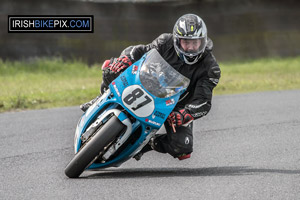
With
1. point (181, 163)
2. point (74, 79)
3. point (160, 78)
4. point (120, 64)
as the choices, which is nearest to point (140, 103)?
point (160, 78)

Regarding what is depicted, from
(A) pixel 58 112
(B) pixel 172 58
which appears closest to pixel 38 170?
(B) pixel 172 58

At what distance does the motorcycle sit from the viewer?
5.16 metres

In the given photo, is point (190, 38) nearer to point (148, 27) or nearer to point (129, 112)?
point (129, 112)

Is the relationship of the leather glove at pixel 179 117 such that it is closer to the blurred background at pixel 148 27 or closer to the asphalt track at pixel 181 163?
the asphalt track at pixel 181 163

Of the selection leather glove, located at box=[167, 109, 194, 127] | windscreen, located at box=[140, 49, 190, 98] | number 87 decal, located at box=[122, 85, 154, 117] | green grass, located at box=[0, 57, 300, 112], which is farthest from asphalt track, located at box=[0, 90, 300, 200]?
green grass, located at box=[0, 57, 300, 112]

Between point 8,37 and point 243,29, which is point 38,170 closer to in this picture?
point 8,37

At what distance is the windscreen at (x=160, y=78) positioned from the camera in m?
5.29

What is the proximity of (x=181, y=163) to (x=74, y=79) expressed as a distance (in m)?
9.77

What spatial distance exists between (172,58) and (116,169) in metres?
1.36

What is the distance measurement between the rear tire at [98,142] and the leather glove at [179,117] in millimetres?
568

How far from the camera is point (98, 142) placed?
5082 mm

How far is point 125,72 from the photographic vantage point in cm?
553

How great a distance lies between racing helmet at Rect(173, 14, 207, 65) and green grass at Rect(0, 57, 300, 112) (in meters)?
6.09

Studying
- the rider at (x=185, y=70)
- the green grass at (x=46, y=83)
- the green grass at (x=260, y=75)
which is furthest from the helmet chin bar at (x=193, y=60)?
the green grass at (x=260, y=75)
